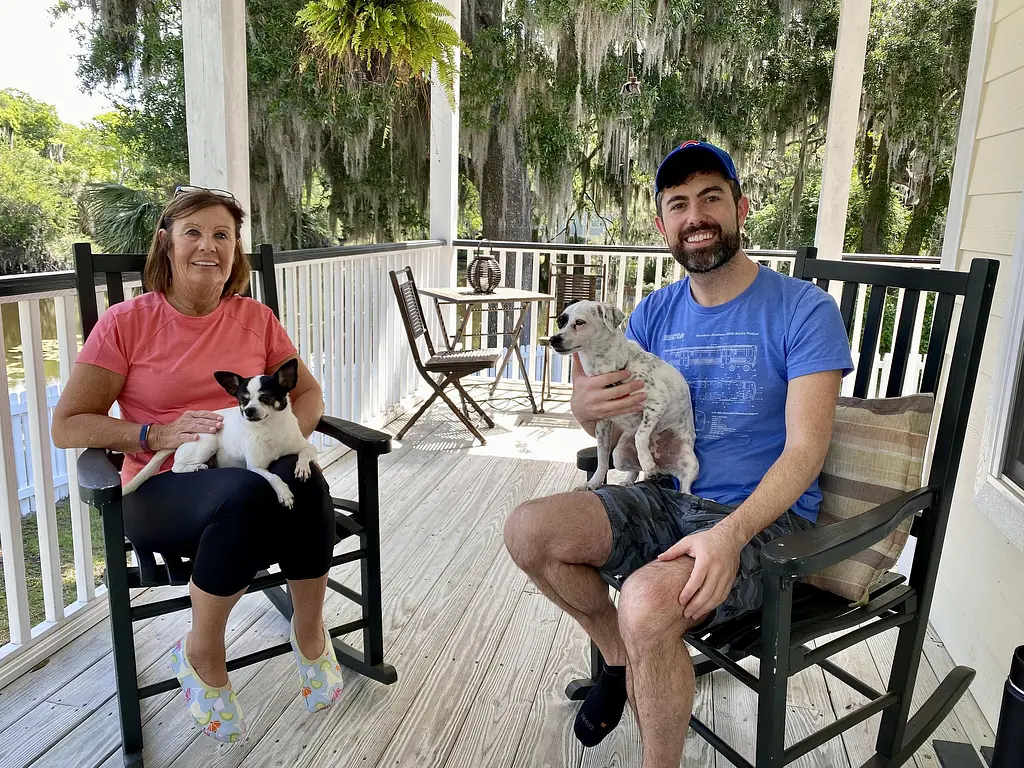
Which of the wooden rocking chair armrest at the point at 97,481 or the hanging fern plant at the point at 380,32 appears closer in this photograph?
the wooden rocking chair armrest at the point at 97,481

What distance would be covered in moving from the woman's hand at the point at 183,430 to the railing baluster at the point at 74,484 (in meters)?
0.62

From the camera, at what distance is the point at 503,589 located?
8.34 ft

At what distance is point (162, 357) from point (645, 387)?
1.16m

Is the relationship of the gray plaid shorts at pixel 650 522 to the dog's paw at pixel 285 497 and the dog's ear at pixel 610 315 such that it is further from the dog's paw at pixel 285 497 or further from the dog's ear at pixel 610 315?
the dog's paw at pixel 285 497

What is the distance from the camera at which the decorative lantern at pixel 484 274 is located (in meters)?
4.71

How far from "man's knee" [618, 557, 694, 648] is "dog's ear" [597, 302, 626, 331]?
0.60 metres

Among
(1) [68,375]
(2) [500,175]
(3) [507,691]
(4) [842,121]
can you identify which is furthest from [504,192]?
(3) [507,691]

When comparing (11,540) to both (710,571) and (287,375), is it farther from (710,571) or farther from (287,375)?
(710,571)

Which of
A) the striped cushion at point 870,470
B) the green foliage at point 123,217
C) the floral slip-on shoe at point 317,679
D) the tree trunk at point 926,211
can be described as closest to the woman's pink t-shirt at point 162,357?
the floral slip-on shoe at point 317,679

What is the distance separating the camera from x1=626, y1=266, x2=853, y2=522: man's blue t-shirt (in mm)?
1505

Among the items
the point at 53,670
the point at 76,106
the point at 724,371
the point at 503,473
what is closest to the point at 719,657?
the point at 724,371

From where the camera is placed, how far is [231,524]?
1.55 meters

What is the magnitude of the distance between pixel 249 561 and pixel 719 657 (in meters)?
0.99

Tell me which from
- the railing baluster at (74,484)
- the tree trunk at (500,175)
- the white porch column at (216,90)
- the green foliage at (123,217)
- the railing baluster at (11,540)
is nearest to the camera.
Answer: the railing baluster at (11,540)
